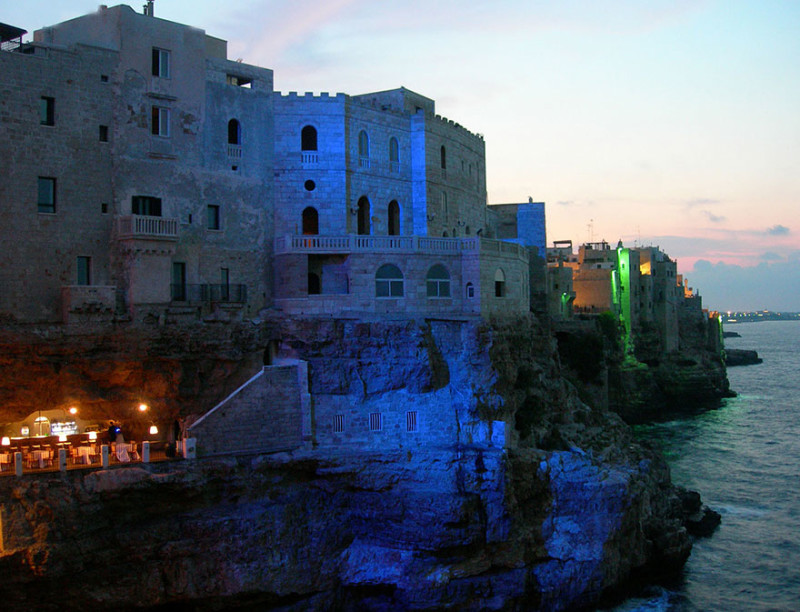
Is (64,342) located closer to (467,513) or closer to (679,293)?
(467,513)

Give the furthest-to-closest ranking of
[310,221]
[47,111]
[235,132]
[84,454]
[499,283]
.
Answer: [310,221]
[499,283]
[235,132]
[47,111]
[84,454]

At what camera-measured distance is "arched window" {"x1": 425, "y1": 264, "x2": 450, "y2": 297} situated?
3697cm

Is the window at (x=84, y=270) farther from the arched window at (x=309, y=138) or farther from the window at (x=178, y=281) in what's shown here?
the arched window at (x=309, y=138)

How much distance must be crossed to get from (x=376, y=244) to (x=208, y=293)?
24.3 ft

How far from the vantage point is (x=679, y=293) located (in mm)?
102500

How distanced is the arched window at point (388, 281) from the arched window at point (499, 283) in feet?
15.8

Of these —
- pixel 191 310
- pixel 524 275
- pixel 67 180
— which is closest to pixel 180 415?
pixel 191 310

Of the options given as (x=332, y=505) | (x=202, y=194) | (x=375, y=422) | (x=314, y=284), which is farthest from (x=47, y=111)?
(x=332, y=505)

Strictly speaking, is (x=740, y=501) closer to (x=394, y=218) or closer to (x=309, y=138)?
(x=394, y=218)

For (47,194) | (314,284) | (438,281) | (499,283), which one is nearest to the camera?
(47,194)

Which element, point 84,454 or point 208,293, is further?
point 208,293

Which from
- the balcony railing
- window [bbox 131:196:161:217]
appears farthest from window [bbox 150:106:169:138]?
the balcony railing

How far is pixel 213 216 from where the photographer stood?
35844 mm

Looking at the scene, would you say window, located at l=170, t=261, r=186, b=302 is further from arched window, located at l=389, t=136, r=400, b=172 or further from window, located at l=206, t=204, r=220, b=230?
arched window, located at l=389, t=136, r=400, b=172
